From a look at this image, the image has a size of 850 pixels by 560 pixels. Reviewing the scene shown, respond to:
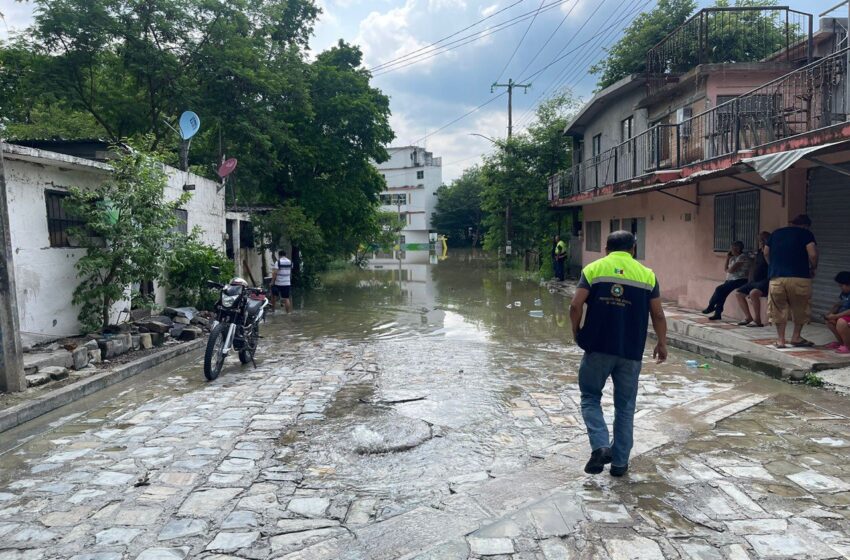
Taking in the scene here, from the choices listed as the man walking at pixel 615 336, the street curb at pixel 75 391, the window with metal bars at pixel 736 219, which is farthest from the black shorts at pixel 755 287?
the street curb at pixel 75 391

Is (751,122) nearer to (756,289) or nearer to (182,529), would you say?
(756,289)

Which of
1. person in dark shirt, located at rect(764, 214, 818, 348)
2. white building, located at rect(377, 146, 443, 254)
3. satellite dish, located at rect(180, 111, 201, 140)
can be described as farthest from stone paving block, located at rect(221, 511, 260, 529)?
white building, located at rect(377, 146, 443, 254)

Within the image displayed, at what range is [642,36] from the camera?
2056 centimetres

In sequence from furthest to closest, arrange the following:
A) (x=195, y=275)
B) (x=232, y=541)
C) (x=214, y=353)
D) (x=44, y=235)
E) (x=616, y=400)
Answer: (x=195, y=275)
(x=44, y=235)
(x=214, y=353)
(x=616, y=400)
(x=232, y=541)

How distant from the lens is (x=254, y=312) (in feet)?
29.7

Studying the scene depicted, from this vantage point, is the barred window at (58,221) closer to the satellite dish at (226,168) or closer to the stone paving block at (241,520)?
the satellite dish at (226,168)

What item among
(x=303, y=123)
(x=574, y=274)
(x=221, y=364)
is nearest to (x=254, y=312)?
(x=221, y=364)

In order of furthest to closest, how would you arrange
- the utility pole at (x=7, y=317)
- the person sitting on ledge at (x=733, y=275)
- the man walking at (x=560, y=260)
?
the man walking at (x=560, y=260) < the person sitting on ledge at (x=733, y=275) < the utility pole at (x=7, y=317)

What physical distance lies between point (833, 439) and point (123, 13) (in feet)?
58.0

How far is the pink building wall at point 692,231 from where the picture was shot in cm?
1050

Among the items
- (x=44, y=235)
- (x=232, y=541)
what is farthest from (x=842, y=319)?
(x=44, y=235)

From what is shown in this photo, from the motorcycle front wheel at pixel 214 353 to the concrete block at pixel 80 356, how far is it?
1.56 metres

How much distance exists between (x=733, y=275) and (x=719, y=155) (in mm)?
2535

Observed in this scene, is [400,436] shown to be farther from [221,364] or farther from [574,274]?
[574,274]
